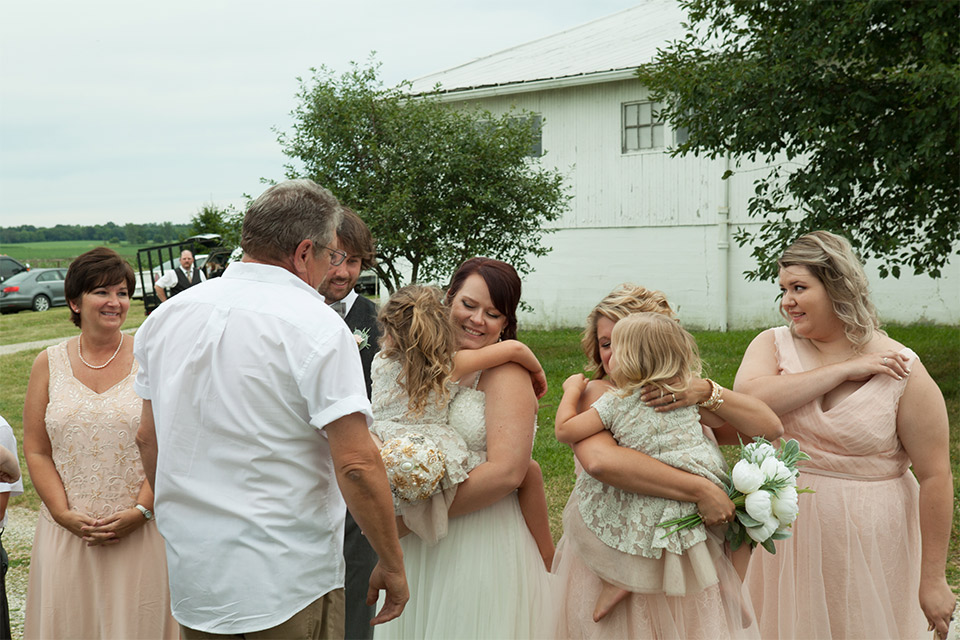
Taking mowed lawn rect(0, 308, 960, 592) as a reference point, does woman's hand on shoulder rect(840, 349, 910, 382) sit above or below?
above

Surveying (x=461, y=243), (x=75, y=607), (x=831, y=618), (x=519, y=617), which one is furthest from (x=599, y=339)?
(x=461, y=243)

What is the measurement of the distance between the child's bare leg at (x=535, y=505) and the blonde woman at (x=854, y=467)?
0.94 m

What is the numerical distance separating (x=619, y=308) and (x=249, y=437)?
5.09ft

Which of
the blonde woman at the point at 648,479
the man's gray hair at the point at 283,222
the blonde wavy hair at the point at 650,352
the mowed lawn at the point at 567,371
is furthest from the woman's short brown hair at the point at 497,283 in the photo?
the mowed lawn at the point at 567,371

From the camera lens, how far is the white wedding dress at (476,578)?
11.0 feet

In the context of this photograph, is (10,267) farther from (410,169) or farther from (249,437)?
(249,437)

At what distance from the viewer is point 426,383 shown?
3.23 m

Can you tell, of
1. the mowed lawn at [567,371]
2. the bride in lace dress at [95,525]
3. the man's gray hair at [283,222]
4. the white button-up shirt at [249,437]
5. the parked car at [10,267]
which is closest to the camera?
the white button-up shirt at [249,437]

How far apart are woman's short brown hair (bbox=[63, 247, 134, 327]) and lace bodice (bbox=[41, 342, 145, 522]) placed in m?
0.47

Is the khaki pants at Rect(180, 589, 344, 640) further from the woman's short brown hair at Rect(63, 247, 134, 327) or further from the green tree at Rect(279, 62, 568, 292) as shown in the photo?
the green tree at Rect(279, 62, 568, 292)

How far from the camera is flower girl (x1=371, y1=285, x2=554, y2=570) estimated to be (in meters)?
3.21

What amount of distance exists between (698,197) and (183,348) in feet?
57.5

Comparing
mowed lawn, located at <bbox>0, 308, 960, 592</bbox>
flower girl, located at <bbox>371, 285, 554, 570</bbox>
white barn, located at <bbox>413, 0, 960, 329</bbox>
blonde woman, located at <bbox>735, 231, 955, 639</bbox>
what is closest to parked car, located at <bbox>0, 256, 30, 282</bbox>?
mowed lawn, located at <bbox>0, 308, 960, 592</bbox>

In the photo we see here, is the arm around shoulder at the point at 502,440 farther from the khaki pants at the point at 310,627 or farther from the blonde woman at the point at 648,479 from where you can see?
the khaki pants at the point at 310,627
